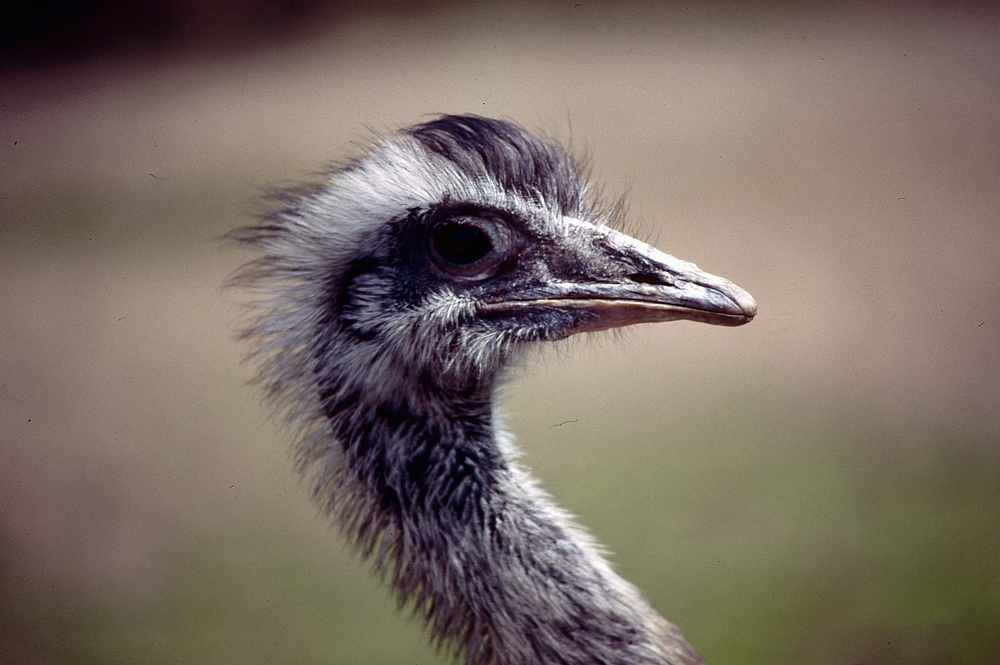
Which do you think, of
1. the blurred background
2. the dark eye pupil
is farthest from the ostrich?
the blurred background

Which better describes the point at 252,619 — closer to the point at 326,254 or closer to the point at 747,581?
the point at 326,254

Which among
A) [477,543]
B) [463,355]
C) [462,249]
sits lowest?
[477,543]

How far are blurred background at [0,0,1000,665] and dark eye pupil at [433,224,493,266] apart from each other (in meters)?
0.26

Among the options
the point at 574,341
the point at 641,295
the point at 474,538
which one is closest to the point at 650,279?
the point at 641,295

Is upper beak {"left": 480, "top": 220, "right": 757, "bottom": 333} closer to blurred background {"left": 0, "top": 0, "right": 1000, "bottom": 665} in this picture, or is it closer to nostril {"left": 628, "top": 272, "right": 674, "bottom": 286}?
nostril {"left": 628, "top": 272, "right": 674, "bottom": 286}

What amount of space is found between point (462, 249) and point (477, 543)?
450 mm

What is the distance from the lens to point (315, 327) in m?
1.29

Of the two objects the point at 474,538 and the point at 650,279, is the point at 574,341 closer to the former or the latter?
the point at 650,279

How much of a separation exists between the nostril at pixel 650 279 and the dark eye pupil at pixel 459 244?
23cm

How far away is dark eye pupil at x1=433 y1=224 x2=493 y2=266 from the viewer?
124 centimetres

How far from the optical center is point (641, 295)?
46.5 inches

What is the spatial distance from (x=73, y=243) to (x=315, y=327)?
600 mm

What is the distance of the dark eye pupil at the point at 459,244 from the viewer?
4.05 ft

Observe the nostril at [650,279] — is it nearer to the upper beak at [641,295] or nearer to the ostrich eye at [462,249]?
the upper beak at [641,295]
